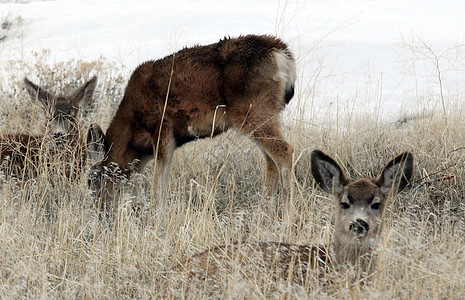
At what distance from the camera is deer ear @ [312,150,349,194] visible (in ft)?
13.5

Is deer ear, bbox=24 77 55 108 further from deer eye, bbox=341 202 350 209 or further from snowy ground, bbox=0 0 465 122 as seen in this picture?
deer eye, bbox=341 202 350 209

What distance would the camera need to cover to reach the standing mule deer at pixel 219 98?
597cm

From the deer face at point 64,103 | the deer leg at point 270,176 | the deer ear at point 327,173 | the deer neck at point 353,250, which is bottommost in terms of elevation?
the deer leg at point 270,176

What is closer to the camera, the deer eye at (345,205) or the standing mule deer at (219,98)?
the deer eye at (345,205)

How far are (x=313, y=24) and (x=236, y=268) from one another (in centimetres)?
1142

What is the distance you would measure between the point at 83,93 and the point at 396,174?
3870 mm

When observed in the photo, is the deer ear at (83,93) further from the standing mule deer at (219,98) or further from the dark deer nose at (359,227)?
the dark deer nose at (359,227)

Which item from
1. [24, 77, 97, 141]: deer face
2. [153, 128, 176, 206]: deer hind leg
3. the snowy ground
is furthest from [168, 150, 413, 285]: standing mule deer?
the snowy ground

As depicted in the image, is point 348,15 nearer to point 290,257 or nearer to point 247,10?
point 247,10

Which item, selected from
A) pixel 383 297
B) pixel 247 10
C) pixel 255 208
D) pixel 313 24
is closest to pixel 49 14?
pixel 247 10

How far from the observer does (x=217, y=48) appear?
6.20 metres

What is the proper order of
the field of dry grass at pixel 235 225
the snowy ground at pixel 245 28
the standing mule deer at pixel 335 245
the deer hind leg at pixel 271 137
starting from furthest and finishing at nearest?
the snowy ground at pixel 245 28
the deer hind leg at pixel 271 137
the standing mule deer at pixel 335 245
the field of dry grass at pixel 235 225

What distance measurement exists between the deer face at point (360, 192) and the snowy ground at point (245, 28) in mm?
5483

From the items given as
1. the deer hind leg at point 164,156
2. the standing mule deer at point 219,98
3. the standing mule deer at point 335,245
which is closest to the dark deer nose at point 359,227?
the standing mule deer at point 335,245
